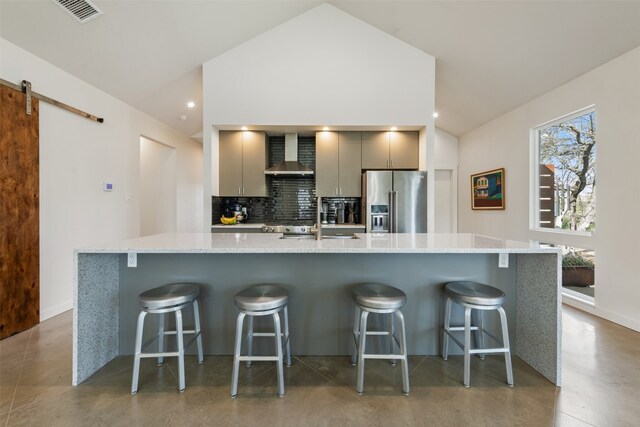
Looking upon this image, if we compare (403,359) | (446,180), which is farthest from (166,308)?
(446,180)

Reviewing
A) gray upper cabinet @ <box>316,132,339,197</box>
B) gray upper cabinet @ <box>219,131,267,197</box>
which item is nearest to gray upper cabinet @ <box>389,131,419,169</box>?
gray upper cabinet @ <box>316,132,339,197</box>

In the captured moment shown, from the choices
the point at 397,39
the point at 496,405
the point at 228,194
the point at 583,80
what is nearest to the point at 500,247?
the point at 496,405

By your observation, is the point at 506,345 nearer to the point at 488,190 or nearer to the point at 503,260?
the point at 503,260

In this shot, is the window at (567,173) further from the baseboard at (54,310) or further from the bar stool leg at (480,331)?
the baseboard at (54,310)

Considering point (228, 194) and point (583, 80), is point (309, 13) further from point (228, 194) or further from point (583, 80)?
point (583, 80)

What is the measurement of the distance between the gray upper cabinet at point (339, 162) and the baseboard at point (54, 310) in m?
3.22

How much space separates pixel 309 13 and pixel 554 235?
4236 millimetres

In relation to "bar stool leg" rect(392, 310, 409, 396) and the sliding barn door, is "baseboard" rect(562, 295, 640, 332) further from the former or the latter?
the sliding barn door

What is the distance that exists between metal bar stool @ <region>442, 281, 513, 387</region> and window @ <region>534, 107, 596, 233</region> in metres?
2.27

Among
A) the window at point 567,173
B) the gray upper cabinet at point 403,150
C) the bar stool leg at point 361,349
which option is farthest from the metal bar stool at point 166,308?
the window at point 567,173

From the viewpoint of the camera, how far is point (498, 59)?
3400mm

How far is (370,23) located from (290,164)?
7.03ft

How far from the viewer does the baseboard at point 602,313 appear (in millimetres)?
2680

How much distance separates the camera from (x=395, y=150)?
415cm
